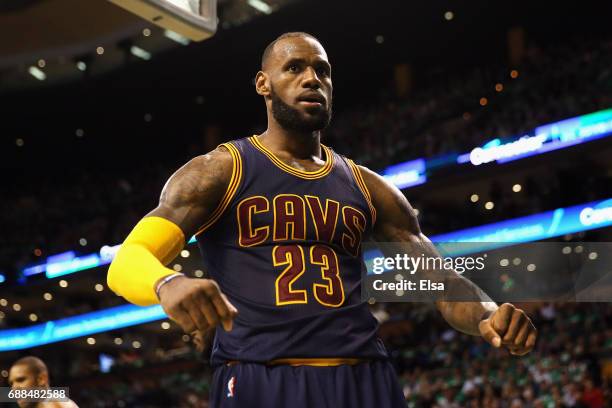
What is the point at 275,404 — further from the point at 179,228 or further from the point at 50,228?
the point at 50,228

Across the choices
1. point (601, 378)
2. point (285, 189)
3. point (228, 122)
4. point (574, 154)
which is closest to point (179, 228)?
point (285, 189)

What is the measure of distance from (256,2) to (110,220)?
6266mm

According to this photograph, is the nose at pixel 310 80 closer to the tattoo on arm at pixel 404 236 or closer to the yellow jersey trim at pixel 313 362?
the tattoo on arm at pixel 404 236

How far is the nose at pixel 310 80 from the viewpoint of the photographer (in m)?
2.93

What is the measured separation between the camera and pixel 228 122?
86.0 feet

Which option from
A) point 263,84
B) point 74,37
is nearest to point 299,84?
point 263,84

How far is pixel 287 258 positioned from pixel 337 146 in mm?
17540

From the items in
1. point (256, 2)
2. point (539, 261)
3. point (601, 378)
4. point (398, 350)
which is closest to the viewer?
point (539, 261)

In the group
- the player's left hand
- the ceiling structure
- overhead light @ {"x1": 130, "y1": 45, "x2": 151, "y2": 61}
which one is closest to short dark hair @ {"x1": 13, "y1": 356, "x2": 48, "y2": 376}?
the player's left hand

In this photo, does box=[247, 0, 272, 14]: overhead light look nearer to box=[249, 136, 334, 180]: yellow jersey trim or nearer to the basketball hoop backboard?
A: the basketball hoop backboard

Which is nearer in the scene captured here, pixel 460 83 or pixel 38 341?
pixel 460 83

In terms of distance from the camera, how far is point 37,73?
2391 cm

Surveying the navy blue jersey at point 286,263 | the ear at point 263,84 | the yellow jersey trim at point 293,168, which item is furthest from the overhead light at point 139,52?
the navy blue jersey at point 286,263

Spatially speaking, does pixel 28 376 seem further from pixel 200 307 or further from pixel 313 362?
pixel 200 307
